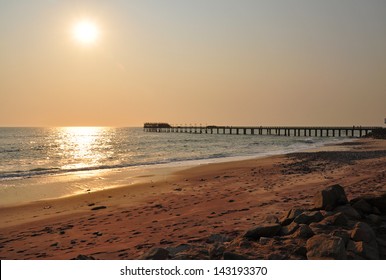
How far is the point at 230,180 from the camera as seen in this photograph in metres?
15.8

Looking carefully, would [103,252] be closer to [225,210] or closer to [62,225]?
[62,225]

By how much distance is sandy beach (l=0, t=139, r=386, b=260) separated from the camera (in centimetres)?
668

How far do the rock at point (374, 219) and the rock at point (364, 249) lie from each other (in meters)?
1.21

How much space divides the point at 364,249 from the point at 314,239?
0.66m

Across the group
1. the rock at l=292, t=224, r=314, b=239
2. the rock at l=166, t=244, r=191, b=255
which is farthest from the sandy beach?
the rock at l=292, t=224, r=314, b=239

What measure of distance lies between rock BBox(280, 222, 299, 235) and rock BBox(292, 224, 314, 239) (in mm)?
185

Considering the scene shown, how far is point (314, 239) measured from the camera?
493 centimetres

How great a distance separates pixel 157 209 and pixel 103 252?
12.8ft

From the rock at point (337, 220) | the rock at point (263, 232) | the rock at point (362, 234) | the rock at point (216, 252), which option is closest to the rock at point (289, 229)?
the rock at point (263, 232)

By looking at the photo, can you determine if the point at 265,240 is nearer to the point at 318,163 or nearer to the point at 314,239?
the point at 314,239

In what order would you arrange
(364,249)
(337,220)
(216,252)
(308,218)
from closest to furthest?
(364,249)
(216,252)
(337,220)
(308,218)

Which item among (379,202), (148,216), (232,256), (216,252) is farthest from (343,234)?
(148,216)

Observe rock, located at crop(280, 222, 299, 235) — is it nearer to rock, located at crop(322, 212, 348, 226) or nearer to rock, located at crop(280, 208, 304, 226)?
rock, located at crop(280, 208, 304, 226)
